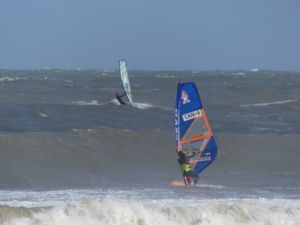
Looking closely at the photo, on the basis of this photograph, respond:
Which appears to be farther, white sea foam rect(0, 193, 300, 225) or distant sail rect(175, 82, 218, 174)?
distant sail rect(175, 82, 218, 174)

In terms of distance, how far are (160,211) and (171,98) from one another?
1232 inches

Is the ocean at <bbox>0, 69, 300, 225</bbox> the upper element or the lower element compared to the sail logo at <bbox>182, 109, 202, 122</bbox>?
lower

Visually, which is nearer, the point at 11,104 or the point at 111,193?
the point at 111,193

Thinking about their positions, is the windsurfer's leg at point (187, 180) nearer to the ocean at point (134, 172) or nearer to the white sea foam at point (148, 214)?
the ocean at point (134, 172)

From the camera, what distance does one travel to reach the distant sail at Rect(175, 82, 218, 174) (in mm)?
10969

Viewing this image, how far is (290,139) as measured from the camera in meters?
19.8

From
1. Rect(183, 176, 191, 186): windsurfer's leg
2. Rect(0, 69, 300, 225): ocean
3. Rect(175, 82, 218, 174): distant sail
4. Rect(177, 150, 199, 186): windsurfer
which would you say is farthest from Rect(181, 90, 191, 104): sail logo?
Rect(0, 69, 300, 225): ocean

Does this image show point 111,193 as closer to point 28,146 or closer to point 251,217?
point 251,217

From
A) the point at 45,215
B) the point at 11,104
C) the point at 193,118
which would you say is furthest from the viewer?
the point at 11,104

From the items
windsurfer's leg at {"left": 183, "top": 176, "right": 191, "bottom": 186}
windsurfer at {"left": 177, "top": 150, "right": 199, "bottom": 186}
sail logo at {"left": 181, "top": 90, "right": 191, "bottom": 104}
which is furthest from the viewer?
windsurfer's leg at {"left": 183, "top": 176, "right": 191, "bottom": 186}

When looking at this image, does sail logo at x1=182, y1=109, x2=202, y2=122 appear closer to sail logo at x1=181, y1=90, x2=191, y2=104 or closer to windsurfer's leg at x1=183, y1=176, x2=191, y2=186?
sail logo at x1=181, y1=90, x2=191, y2=104


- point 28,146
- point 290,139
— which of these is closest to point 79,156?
point 28,146

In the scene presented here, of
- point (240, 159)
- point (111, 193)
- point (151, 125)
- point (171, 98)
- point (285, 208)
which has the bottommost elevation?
point (171, 98)

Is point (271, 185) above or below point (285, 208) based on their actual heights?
below
